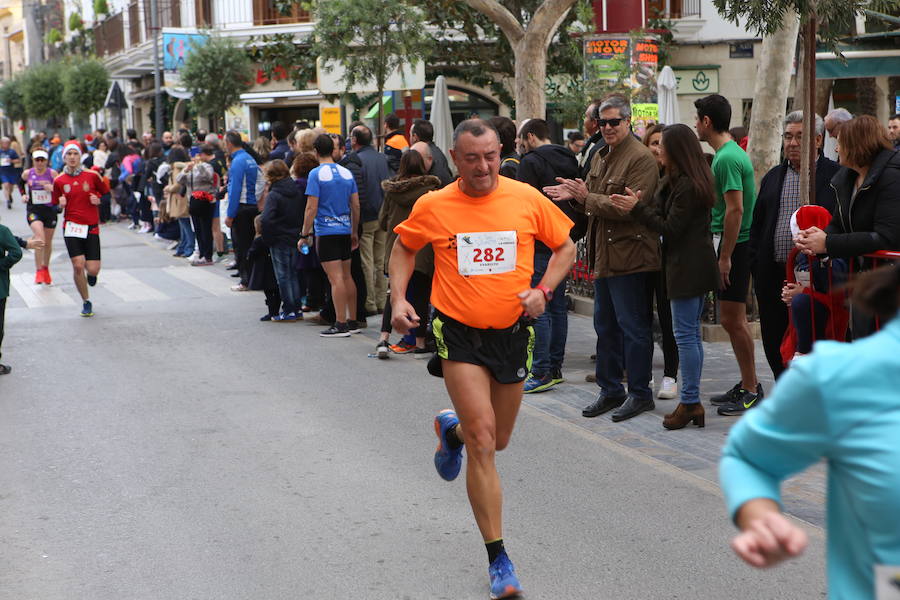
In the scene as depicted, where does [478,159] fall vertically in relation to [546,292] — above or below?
above

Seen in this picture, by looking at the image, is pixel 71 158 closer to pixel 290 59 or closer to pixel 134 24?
pixel 290 59

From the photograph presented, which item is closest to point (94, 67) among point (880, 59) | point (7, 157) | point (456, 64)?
point (7, 157)

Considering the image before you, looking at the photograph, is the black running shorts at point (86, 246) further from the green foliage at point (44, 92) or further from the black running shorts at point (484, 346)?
the green foliage at point (44, 92)

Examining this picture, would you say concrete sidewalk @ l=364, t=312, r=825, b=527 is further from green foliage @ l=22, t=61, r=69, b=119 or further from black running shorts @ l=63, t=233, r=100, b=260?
green foliage @ l=22, t=61, r=69, b=119

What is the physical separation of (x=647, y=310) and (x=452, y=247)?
3.29 meters

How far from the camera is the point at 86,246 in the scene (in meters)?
13.5

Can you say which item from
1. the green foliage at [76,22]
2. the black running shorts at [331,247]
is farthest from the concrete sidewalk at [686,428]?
the green foliage at [76,22]

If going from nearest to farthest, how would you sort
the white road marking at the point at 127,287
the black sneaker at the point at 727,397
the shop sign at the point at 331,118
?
the black sneaker at the point at 727,397
the white road marking at the point at 127,287
the shop sign at the point at 331,118

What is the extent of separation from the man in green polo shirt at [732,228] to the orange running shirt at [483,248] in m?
2.78

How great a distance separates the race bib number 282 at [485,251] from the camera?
485 cm

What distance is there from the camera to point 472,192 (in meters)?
4.88

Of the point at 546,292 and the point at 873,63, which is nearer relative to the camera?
the point at 546,292

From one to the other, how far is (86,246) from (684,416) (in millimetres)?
8362

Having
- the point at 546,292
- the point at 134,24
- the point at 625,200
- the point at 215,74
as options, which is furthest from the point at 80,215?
the point at 134,24
